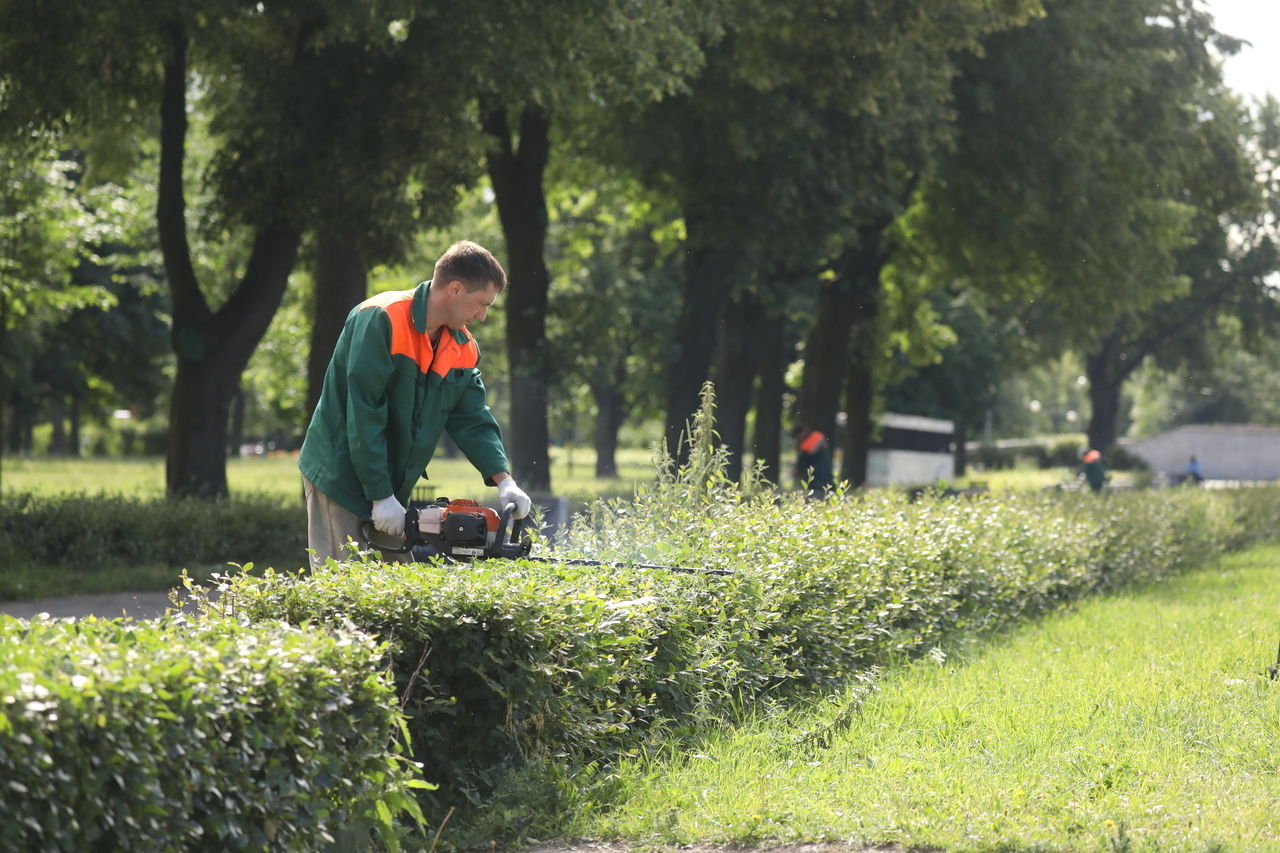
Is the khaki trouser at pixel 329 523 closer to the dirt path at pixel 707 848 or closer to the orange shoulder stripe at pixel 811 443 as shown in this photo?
the dirt path at pixel 707 848

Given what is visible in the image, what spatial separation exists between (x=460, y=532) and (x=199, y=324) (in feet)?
42.9

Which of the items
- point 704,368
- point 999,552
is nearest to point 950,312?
point 704,368

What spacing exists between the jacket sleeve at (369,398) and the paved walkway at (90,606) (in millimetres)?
6384

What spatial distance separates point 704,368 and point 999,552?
12.4 meters

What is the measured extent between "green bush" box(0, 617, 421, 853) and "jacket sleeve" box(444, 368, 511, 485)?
6.23 ft

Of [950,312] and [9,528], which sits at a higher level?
[950,312]

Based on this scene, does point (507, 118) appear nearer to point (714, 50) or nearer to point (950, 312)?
point (714, 50)

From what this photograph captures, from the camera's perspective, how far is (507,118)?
24.1 meters

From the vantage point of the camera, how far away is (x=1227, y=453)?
7438cm

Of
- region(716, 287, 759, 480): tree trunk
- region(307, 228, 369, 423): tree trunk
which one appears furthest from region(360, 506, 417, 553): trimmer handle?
region(716, 287, 759, 480): tree trunk

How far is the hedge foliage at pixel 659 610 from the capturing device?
555 cm

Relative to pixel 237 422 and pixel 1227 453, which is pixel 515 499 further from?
pixel 1227 453

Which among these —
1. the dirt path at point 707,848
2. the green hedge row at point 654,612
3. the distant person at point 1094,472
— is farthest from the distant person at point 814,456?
the dirt path at point 707,848

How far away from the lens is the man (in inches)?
246
